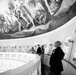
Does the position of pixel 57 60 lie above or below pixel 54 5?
below

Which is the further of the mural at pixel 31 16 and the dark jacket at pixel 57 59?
the mural at pixel 31 16

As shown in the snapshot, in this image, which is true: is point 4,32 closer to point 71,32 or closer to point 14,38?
point 14,38

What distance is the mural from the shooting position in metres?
13.7

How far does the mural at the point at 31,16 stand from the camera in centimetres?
1374

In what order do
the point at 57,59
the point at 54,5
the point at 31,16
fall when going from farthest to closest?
the point at 31,16 < the point at 54,5 < the point at 57,59

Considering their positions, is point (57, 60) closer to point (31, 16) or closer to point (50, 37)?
point (50, 37)

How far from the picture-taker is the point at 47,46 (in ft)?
47.5

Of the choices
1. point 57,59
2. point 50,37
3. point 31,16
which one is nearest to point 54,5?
point 50,37

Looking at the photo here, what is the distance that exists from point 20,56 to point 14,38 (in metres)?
8.42

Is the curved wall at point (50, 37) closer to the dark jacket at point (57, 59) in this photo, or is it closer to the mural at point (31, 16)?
the mural at point (31, 16)

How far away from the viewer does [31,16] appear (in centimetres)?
1808

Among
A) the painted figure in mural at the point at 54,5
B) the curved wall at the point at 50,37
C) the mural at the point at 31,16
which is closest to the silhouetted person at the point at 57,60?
the curved wall at the point at 50,37

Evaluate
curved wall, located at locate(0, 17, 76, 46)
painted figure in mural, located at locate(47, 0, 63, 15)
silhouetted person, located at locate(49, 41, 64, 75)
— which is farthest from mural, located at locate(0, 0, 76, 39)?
silhouetted person, located at locate(49, 41, 64, 75)

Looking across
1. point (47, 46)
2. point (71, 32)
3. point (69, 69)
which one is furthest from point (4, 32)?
point (69, 69)
